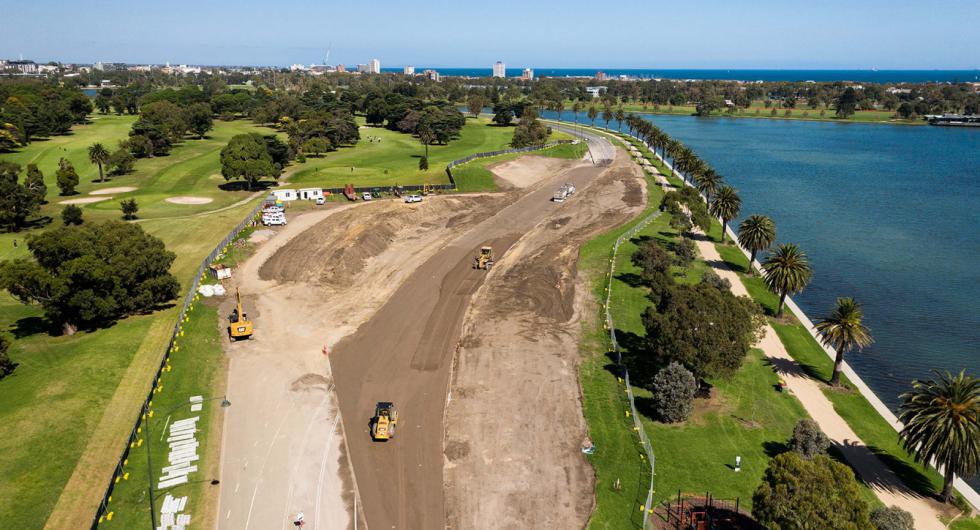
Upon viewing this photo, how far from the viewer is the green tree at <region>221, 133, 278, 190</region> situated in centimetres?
11256

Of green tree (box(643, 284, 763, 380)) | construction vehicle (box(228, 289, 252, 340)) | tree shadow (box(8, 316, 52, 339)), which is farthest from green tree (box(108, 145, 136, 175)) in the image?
green tree (box(643, 284, 763, 380))

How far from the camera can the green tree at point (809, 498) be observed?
2777 cm

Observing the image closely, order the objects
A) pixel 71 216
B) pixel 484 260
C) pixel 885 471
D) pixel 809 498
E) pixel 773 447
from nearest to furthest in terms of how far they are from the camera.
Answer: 1. pixel 809 498
2. pixel 885 471
3. pixel 773 447
4. pixel 484 260
5. pixel 71 216

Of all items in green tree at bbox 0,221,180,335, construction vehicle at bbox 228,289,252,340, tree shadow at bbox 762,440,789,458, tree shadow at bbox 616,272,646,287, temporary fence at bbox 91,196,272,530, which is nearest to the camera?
temporary fence at bbox 91,196,272,530

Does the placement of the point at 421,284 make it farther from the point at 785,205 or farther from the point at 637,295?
the point at 785,205

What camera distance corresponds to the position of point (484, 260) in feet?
252

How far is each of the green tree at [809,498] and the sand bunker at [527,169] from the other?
97748 mm

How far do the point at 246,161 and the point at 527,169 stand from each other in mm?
60070

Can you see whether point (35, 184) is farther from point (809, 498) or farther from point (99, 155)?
point (809, 498)

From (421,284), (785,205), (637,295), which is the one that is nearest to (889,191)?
(785,205)

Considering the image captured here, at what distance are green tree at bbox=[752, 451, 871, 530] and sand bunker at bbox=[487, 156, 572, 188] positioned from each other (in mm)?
97748

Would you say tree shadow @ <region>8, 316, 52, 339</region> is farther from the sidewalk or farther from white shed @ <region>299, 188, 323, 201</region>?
the sidewalk

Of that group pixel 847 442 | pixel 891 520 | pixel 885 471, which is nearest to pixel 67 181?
pixel 847 442

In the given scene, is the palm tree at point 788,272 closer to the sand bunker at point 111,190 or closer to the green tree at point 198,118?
the sand bunker at point 111,190
